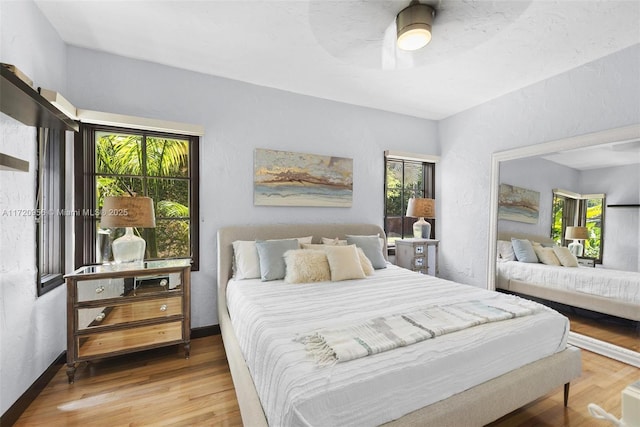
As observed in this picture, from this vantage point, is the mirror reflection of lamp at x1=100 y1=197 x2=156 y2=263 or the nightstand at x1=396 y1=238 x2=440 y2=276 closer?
the mirror reflection of lamp at x1=100 y1=197 x2=156 y2=263

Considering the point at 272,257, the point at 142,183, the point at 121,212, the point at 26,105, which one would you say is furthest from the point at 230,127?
the point at 26,105

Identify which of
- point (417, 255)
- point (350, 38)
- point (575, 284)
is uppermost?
point (350, 38)

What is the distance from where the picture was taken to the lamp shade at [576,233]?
2.79 meters

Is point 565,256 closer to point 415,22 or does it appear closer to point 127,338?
point 415,22

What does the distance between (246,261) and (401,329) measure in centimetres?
169

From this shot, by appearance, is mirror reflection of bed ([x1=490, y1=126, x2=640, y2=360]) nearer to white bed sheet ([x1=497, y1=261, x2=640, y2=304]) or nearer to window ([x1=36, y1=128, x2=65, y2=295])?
white bed sheet ([x1=497, y1=261, x2=640, y2=304])

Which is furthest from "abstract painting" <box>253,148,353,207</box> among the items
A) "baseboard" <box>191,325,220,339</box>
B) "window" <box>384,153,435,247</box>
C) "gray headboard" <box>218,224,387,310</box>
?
"baseboard" <box>191,325,220,339</box>

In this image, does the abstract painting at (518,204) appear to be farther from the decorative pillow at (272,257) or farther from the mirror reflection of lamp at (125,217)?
the mirror reflection of lamp at (125,217)

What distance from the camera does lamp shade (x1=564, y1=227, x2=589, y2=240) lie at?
2.79 m

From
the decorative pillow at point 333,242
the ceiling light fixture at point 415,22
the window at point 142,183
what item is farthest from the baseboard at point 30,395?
the ceiling light fixture at point 415,22

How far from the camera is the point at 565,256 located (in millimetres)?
2928

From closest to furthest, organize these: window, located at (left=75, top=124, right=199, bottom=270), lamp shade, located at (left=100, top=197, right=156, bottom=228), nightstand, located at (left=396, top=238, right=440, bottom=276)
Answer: lamp shade, located at (left=100, top=197, right=156, bottom=228), window, located at (left=75, top=124, right=199, bottom=270), nightstand, located at (left=396, top=238, right=440, bottom=276)

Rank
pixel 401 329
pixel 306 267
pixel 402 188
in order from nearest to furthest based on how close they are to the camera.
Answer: pixel 401 329 → pixel 306 267 → pixel 402 188

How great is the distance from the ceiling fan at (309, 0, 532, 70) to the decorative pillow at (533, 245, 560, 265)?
2.26 m
